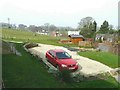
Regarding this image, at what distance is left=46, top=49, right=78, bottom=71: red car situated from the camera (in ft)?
57.7

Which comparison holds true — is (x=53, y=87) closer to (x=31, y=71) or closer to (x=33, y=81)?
(x=33, y=81)

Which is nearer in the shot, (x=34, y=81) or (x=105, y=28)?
(x=34, y=81)

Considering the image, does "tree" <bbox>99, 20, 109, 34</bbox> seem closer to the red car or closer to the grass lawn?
the red car

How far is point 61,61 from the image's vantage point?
18.2m

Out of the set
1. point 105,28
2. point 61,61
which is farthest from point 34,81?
point 105,28

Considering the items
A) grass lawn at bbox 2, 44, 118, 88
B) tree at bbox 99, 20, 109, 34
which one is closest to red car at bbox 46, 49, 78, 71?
grass lawn at bbox 2, 44, 118, 88

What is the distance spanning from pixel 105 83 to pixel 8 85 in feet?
18.2

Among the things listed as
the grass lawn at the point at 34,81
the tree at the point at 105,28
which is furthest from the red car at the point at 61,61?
the tree at the point at 105,28

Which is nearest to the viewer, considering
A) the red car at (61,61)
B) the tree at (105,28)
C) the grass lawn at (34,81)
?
the grass lawn at (34,81)

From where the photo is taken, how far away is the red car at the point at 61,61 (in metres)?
17.6

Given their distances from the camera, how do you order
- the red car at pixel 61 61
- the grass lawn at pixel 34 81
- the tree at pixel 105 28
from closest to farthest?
the grass lawn at pixel 34 81 < the red car at pixel 61 61 < the tree at pixel 105 28

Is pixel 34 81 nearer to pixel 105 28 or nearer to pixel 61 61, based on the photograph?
pixel 61 61

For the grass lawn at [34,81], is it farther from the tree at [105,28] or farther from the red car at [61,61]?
the tree at [105,28]

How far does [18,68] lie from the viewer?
627 inches
